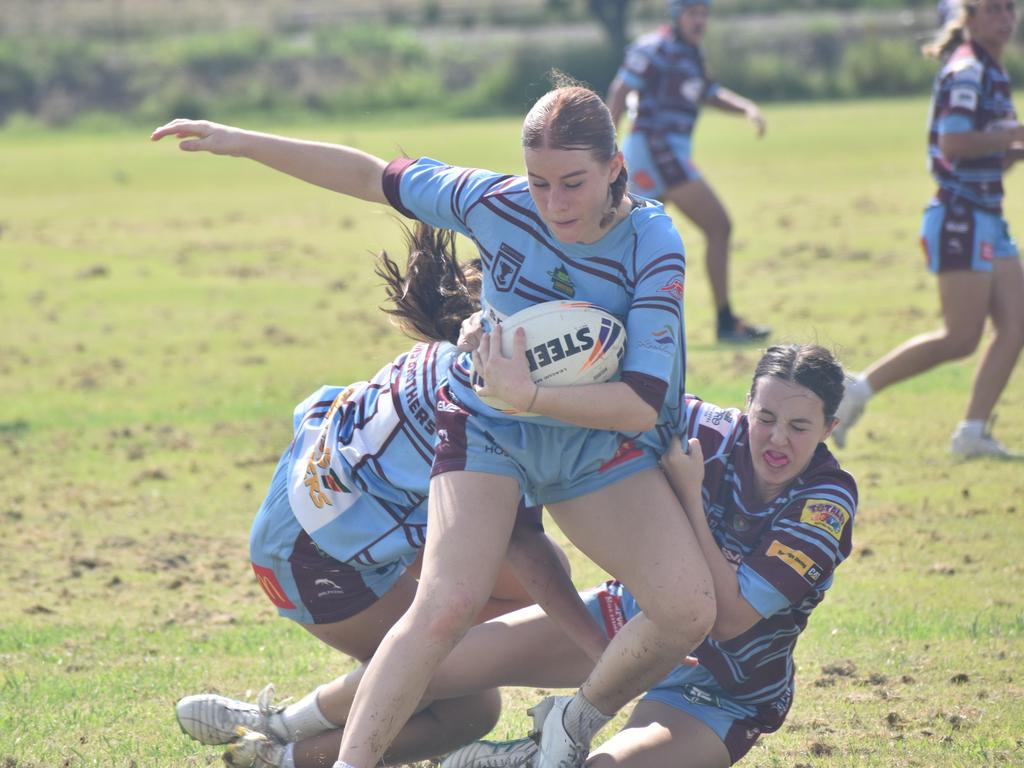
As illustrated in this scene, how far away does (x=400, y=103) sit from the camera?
42.9 m

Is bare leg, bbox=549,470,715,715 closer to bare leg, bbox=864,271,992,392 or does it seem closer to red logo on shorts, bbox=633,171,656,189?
bare leg, bbox=864,271,992,392

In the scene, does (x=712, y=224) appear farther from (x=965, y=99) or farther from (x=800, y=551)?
(x=800, y=551)

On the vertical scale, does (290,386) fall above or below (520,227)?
below

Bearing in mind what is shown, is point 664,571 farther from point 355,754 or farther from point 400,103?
point 400,103

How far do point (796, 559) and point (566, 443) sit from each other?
2.35 feet

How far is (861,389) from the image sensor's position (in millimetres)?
8055

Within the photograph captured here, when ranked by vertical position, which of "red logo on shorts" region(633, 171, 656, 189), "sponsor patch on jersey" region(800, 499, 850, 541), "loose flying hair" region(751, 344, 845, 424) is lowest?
"red logo on shorts" region(633, 171, 656, 189)

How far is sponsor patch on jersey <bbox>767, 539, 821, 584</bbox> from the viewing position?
13.1 feet

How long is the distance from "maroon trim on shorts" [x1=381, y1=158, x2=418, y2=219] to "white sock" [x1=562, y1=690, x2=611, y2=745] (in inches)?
Answer: 58.5

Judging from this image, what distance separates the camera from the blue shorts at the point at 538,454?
3.94 meters

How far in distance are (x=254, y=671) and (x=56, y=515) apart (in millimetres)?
2597

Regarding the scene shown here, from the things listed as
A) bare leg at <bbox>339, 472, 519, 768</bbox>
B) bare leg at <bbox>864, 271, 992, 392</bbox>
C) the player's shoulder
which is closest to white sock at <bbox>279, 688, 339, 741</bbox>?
bare leg at <bbox>339, 472, 519, 768</bbox>

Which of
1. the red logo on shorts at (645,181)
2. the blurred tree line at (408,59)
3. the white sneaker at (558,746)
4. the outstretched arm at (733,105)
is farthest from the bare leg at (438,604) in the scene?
the blurred tree line at (408,59)

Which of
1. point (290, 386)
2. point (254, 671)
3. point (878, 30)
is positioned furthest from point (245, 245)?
point (878, 30)
